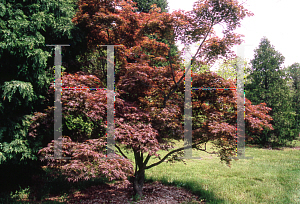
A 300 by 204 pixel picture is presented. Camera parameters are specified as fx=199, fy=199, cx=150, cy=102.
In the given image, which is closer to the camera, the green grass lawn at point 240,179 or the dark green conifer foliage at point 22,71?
the dark green conifer foliage at point 22,71

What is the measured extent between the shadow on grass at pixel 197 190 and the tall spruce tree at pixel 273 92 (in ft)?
23.0

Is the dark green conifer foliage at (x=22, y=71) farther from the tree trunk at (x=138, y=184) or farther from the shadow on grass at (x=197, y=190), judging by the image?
the shadow on grass at (x=197, y=190)

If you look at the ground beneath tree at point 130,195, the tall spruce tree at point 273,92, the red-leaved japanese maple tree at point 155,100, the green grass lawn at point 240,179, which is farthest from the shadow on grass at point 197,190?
the tall spruce tree at point 273,92

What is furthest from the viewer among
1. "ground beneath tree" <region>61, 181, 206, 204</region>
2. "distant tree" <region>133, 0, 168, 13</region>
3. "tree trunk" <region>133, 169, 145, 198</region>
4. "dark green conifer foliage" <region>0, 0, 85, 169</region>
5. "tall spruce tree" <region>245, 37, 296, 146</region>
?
"tall spruce tree" <region>245, 37, 296, 146</region>

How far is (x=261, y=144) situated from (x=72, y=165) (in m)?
12.1

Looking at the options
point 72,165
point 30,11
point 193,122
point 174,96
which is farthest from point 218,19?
point 30,11

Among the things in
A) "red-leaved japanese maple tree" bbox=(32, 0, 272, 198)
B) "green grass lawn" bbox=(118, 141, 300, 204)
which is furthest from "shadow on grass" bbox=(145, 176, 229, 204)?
"red-leaved japanese maple tree" bbox=(32, 0, 272, 198)

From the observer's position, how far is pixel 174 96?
451 centimetres

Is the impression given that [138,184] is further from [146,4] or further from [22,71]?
[146,4]

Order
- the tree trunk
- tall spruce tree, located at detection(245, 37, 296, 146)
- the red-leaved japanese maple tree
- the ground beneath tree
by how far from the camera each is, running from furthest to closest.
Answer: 1. tall spruce tree, located at detection(245, 37, 296, 146)
2. the tree trunk
3. the ground beneath tree
4. the red-leaved japanese maple tree

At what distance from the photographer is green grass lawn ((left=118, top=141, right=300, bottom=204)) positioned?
15.6 feet

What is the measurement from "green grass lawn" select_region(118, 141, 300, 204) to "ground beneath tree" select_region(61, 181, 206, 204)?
0.36 metres

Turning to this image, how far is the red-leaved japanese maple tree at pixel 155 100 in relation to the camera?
11.7 ft

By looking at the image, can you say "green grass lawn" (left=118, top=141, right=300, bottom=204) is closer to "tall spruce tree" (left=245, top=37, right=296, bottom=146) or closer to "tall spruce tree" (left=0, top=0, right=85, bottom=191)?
"tall spruce tree" (left=245, top=37, right=296, bottom=146)
